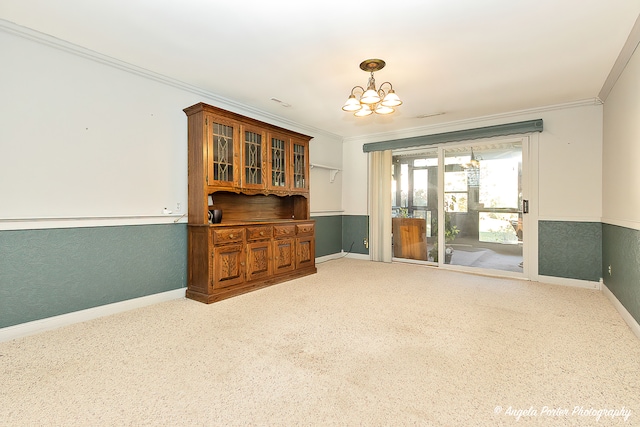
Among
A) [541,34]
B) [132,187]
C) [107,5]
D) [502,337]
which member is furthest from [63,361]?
[541,34]

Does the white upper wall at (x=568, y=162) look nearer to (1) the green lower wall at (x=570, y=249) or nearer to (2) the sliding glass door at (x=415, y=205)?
(1) the green lower wall at (x=570, y=249)

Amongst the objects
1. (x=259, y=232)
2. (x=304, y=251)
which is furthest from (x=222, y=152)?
(x=304, y=251)

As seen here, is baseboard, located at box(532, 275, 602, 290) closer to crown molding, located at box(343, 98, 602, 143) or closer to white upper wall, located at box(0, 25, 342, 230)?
crown molding, located at box(343, 98, 602, 143)

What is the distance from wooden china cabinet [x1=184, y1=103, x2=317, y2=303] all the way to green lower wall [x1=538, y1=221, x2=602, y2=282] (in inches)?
131

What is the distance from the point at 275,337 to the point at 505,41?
317cm

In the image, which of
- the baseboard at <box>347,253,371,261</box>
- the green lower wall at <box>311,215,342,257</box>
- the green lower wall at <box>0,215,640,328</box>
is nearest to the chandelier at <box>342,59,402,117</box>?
the green lower wall at <box>0,215,640,328</box>

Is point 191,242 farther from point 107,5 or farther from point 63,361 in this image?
point 107,5

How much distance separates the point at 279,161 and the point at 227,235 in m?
1.41

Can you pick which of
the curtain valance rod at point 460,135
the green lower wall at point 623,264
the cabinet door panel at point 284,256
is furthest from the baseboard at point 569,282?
the cabinet door panel at point 284,256

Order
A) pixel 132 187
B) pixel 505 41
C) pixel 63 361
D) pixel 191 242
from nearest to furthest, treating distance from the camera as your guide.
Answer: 1. pixel 63 361
2. pixel 505 41
3. pixel 132 187
4. pixel 191 242

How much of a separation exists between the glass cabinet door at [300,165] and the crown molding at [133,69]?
1.96 feet

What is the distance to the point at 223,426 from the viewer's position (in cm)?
150

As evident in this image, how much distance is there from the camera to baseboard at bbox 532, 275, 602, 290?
4.09m

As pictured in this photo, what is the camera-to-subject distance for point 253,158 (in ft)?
13.3
